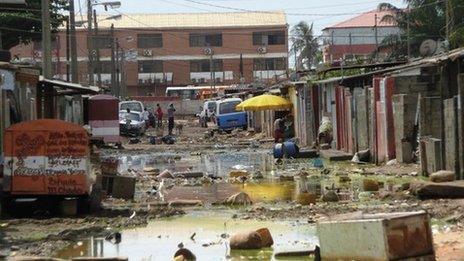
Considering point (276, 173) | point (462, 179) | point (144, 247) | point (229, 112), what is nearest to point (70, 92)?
point (276, 173)

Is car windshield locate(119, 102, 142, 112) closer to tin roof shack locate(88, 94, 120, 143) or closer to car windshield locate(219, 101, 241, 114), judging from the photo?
car windshield locate(219, 101, 241, 114)

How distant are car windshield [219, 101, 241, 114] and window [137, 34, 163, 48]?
44.8 metres

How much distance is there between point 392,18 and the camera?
223 feet

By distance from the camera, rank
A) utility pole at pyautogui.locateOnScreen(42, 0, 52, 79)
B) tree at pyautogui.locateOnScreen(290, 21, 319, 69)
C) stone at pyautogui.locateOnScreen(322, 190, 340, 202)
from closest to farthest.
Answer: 1. stone at pyautogui.locateOnScreen(322, 190, 340, 202)
2. utility pole at pyautogui.locateOnScreen(42, 0, 52, 79)
3. tree at pyautogui.locateOnScreen(290, 21, 319, 69)

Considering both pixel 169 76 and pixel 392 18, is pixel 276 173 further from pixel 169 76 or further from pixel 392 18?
pixel 169 76

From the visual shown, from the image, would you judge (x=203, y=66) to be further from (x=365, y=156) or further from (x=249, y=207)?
(x=249, y=207)

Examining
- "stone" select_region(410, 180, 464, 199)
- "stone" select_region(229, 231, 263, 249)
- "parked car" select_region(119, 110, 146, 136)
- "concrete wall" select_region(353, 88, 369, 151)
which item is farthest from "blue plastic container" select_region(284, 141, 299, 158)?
"parked car" select_region(119, 110, 146, 136)

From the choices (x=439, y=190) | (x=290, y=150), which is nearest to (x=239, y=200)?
(x=439, y=190)

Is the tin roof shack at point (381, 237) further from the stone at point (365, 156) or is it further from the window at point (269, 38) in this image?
the window at point (269, 38)

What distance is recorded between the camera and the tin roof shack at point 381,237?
10.2 m

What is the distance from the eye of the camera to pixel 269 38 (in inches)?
4375

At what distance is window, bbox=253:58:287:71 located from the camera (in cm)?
11156

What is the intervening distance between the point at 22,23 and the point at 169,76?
2185 inches

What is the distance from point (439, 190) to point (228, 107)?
48803mm
